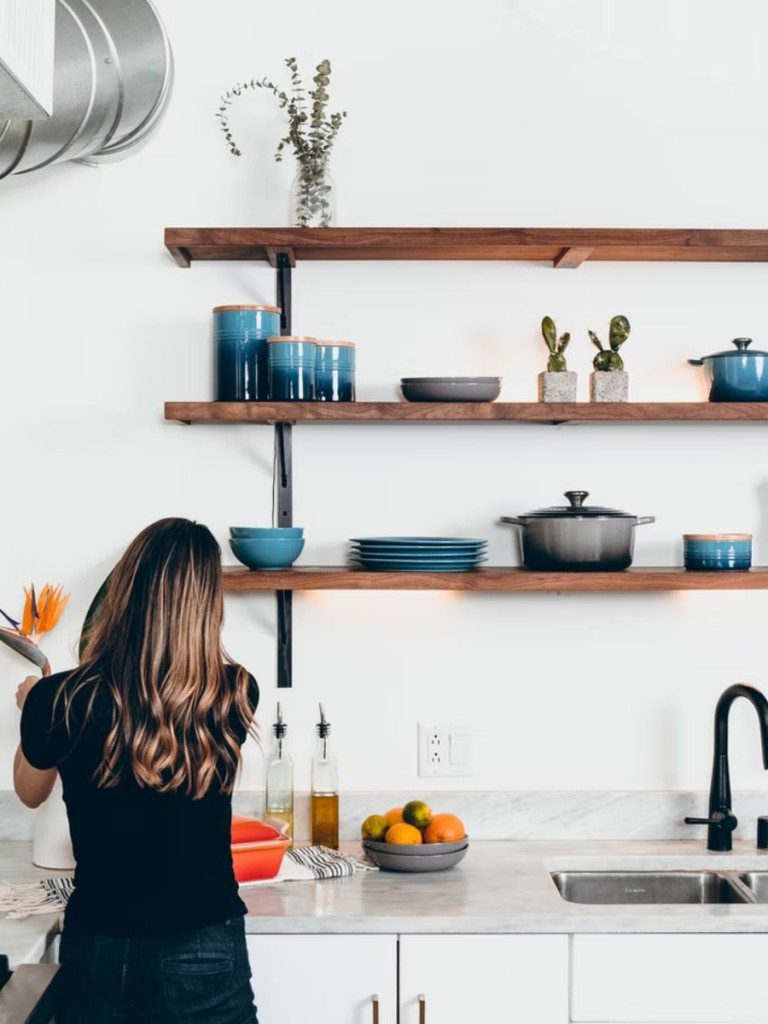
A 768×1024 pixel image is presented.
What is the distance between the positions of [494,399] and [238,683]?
2.83 feet

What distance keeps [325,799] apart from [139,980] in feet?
2.28

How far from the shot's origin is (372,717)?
2.59 m

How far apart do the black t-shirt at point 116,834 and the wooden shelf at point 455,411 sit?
0.74 metres

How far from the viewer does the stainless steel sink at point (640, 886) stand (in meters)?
2.38

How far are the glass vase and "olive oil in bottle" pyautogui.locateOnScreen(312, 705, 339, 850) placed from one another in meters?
1.00

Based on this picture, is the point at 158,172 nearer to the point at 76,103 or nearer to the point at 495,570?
the point at 76,103

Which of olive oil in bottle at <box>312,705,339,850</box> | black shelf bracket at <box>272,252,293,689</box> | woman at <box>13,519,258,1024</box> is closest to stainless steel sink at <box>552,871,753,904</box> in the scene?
olive oil in bottle at <box>312,705,339,850</box>

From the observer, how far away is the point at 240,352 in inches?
94.4

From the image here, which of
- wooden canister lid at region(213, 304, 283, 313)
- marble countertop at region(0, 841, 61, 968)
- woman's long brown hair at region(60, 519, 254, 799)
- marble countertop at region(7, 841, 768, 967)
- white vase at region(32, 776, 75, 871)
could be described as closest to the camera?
woman's long brown hair at region(60, 519, 254, 799)

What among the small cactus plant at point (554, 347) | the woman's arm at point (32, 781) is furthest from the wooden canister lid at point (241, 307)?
the woman's arm at point (32, 781)

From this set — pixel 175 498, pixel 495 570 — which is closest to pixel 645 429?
pixel 495 570

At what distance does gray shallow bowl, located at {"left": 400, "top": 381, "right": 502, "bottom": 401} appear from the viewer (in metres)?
2.38

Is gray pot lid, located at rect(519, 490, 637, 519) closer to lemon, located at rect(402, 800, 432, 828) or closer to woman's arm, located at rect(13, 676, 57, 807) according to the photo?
lemon, located at rect(402, 800, 432, 828)

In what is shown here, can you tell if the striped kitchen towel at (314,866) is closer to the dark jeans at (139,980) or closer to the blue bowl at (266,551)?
the dark jeans at (139,980)
